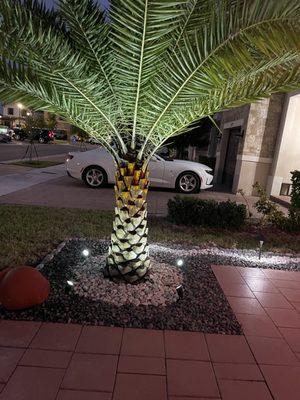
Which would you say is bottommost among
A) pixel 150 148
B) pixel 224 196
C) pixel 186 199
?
pixel 224 196

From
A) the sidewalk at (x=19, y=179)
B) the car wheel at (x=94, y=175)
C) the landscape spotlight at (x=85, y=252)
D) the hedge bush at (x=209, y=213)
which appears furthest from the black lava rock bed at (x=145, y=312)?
the car wheel at (x=94, y=175)

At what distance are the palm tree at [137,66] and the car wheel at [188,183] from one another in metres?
7.73

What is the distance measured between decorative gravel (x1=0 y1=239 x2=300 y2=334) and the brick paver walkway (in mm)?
143

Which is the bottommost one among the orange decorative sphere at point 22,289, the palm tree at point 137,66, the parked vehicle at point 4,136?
the parked vehicle at point 4,136

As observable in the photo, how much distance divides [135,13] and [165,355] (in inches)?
108

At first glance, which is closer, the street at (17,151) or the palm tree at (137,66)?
the palm tree at (137,66)

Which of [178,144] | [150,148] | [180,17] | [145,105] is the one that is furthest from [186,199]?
[178,144]

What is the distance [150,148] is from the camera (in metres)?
4.12

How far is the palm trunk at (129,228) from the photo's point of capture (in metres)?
3.76

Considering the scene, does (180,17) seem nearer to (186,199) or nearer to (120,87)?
(120,87)

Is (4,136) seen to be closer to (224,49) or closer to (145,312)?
(145,312)

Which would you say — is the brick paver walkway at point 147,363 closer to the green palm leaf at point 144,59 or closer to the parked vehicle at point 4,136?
the green palm leaf at point 144,59

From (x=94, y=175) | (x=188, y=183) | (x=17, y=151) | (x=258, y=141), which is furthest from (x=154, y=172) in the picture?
(x=17, y=151)

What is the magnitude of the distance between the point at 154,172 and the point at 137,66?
854 cm
